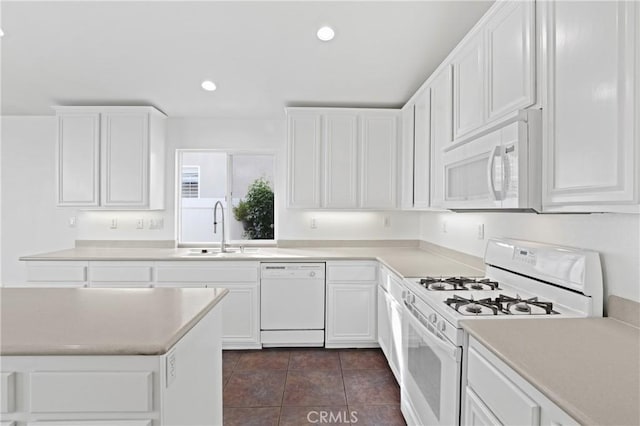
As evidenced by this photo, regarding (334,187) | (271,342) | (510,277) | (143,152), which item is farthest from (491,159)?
(143,152)

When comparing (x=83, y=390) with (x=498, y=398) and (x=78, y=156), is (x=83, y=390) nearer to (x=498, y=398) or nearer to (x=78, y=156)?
(x=498, y=398)

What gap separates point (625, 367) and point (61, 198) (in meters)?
4.41

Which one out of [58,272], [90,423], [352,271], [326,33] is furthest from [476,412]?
[58,272]

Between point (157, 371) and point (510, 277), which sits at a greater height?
point (510, 277)

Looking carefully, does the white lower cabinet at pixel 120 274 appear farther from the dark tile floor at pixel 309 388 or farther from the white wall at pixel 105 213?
the dark tile floor at pixel 309 388

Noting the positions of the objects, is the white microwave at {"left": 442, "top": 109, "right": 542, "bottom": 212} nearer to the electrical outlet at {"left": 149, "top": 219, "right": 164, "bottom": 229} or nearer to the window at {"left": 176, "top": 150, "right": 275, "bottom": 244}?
the window at {"left": 176, "top": 150, "right": 275, "bottom": 244}

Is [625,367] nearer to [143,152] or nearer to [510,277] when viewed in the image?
[510,277]

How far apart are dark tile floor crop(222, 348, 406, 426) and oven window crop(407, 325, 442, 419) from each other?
0.51m

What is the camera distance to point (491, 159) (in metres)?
1.56

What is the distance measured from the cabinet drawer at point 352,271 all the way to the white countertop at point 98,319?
160cm

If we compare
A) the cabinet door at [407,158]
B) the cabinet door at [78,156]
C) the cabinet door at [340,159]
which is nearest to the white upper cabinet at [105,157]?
the cabinet door at [78,156]

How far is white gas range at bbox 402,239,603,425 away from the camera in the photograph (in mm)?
1457

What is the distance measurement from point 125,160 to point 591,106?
12.4 ft

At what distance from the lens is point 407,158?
3.42 metres
